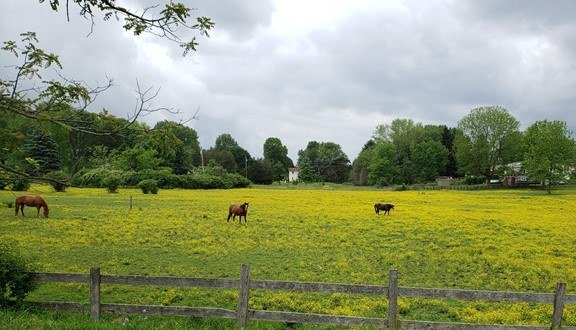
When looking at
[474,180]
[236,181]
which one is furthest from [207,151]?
[474,180]

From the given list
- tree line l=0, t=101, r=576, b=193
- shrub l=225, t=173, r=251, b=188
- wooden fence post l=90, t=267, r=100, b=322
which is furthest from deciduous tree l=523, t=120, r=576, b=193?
wooden fence post l=90, t=267, r=100, b=322

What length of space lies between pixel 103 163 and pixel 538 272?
53.0 feet

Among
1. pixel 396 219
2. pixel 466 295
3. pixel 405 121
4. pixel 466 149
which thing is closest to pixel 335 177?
pixel 405 121

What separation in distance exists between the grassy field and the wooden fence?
1.66 ft

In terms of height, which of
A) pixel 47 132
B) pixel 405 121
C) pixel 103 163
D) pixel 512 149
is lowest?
pixel 103 163

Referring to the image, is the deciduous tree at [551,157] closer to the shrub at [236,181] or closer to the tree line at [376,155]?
the tree line at [376,155]

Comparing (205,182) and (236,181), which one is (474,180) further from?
(205,182)

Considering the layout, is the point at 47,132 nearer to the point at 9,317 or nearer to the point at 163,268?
the point at 9,317

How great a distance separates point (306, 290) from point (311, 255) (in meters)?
9.74

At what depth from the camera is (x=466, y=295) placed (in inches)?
363

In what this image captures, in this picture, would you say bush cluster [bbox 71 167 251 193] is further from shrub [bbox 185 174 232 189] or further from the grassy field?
the grassy field

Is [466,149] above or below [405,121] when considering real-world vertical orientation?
below

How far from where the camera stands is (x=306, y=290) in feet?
31.0

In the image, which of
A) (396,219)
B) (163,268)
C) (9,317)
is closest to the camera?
(9,317)
